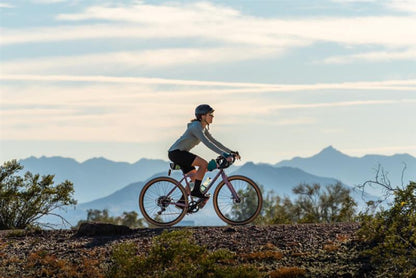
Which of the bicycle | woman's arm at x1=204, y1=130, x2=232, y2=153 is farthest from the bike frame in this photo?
woman's arm at x1=204, y1=130, x2=232, y2=153

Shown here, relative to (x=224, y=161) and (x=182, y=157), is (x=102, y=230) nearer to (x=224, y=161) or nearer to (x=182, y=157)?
(x=182, y=157)

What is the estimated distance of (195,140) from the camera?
51.1ft

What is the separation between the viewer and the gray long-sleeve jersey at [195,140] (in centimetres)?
1526

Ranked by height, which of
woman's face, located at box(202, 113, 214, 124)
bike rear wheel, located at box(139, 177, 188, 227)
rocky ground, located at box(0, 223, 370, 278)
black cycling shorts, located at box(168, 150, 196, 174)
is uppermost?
woman's face, located at box(202, 113, 214, 124)

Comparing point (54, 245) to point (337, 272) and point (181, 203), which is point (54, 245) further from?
point (337, 272)

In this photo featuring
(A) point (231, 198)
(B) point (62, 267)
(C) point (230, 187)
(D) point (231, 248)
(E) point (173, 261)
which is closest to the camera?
(E) point (173, 261)

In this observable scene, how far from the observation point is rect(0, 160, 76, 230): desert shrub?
1927cm

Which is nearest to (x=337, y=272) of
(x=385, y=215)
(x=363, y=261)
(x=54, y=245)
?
(x=363, y=261)

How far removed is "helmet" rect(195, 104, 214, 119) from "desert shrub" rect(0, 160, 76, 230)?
5907 mm

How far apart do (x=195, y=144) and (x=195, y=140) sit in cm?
11

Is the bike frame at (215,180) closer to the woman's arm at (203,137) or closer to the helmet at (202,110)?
the woman's arm at (203,137)

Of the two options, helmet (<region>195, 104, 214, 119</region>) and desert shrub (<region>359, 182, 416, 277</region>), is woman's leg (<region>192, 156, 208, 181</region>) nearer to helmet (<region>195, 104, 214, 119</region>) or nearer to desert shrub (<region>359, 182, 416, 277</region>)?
helmet (<region>195, 104, 214, 119</region>)

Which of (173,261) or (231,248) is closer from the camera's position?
(173,261)

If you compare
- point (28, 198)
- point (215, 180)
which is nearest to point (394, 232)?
point (215, 180)
